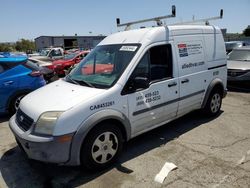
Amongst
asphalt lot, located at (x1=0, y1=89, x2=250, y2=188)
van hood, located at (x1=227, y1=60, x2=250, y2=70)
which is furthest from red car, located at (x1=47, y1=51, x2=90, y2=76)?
asphalt lot, located at (x1=0, y1=89, x2=250, y2=188)

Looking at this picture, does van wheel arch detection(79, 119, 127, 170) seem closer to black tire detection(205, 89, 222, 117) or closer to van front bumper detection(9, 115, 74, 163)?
van front bumper detection(9, 115, 74, 163)

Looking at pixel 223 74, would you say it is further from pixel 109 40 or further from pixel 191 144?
pixel 109 40

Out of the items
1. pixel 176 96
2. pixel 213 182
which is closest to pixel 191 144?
pixel 176 96

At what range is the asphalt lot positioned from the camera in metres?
3.53

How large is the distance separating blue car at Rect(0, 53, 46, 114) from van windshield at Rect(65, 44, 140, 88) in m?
2.48

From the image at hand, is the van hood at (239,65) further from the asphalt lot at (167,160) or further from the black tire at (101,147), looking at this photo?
the black tire at (101,147)

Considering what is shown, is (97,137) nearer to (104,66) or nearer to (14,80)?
(104,66)

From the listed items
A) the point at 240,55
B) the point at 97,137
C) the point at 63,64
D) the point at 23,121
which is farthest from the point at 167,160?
the point at 63,64

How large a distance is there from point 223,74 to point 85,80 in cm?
349

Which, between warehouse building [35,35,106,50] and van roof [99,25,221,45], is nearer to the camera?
van roof [99,25,221,45]

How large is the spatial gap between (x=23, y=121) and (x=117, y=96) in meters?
1.41

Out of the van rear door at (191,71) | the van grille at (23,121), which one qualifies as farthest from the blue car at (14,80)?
the van rear door at (191,71)

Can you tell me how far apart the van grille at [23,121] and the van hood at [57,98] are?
0.18 ft

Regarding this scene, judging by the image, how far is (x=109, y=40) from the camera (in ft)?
16.1
